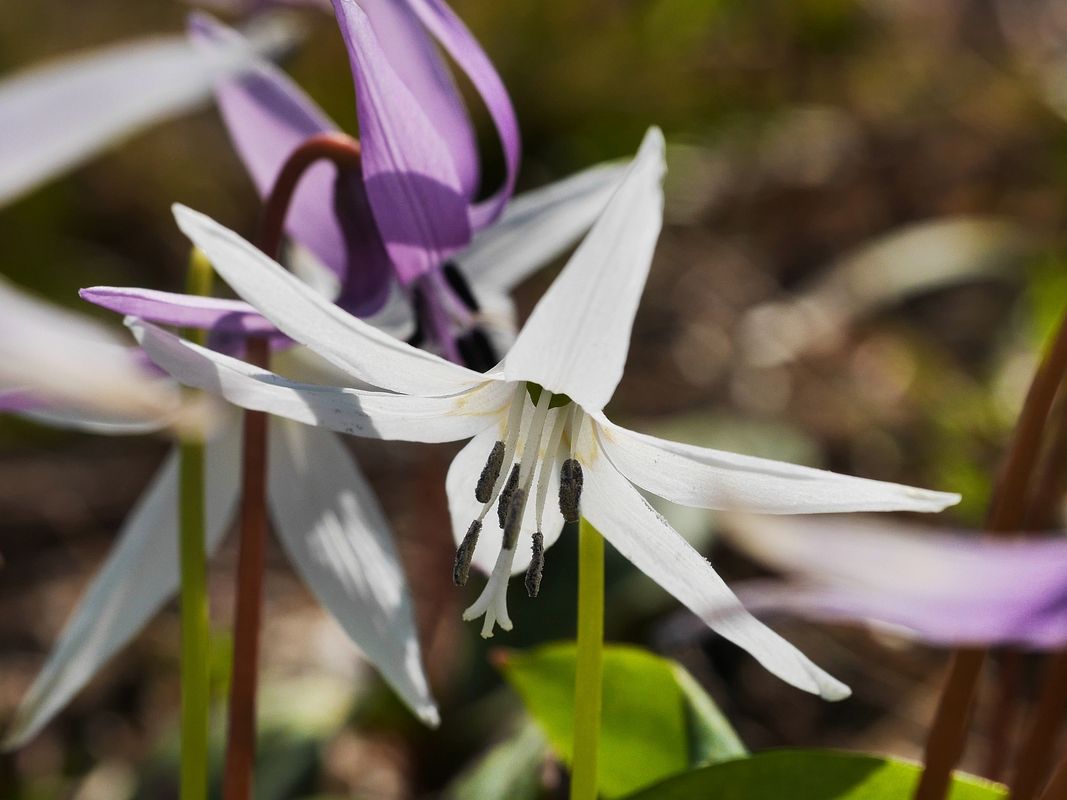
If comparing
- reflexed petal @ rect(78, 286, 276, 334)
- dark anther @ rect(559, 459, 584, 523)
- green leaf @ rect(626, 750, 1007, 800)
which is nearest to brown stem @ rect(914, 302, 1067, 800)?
green leaf @ rect(626, 750, 1007, 800)

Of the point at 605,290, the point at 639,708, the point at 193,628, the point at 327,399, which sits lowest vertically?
the point at 639,708

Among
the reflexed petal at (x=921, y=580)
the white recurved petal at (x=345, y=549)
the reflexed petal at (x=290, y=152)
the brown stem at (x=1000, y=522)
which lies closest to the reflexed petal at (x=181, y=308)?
the reflexed petal at (x=290, y=152)

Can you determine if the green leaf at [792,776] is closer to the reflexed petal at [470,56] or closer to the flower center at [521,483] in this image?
the flower center at [521,483]

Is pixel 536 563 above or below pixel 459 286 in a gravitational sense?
below

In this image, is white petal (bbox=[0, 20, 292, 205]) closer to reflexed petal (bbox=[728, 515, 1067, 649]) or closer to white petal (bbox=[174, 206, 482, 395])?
white petal (bbox=[174, 206, 482, 395])

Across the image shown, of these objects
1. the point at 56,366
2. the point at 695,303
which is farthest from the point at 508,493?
the point at 695,303

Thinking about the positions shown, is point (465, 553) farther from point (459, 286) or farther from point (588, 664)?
point (459, 286)

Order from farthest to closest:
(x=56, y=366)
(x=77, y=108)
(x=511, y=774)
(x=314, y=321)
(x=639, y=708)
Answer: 1. (x=511, y=774)
2. (x=639, y=708)
3. (x=314, y=321)
4. (x=77, y=108)
5. (x=56, y=366)

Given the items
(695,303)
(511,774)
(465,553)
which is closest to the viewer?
(465,553)
